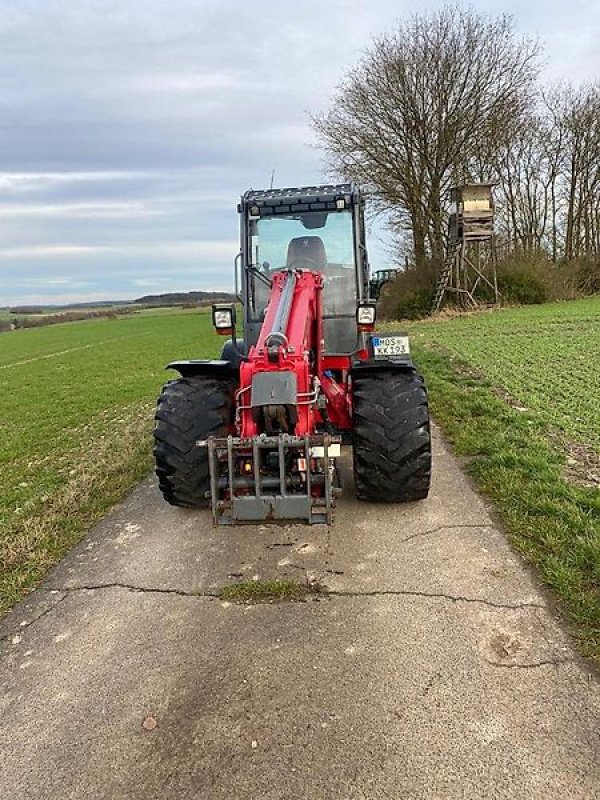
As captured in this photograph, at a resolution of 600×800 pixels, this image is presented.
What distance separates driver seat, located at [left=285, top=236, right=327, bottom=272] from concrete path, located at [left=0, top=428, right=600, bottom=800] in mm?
2867

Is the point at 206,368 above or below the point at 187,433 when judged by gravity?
above

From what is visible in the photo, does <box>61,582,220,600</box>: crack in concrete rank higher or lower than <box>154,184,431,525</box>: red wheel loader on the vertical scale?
lower

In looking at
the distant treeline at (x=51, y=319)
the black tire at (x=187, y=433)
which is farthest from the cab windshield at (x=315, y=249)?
the distant treeline at (x=51, y=319)

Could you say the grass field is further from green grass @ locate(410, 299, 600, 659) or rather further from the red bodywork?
the red bodywork

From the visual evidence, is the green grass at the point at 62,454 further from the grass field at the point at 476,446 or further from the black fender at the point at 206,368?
the black fender at the point at 206,368

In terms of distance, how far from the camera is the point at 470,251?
30906mm

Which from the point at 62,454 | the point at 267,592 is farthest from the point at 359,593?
the point at 62,454

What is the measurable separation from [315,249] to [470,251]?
26.0m

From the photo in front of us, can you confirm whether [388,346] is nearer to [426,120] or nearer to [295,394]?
[295,394]

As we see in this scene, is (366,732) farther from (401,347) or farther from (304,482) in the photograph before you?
(401,347)

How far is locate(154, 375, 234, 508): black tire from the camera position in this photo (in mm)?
5180

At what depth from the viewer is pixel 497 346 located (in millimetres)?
16469

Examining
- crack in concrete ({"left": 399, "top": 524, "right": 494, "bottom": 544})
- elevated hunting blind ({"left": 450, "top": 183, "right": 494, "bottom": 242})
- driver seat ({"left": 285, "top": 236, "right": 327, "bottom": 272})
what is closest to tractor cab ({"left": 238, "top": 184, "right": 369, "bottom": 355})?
driver seat ({"left": 285, "top": 236, "right": 327, "bottom": 272})

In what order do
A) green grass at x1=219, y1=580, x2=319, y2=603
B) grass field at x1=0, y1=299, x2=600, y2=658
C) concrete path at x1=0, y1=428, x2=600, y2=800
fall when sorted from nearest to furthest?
concrete path at x1=0, y1=428, x2=600, y2=800 < green grass at x1=219, y1=580, x2=319, y2=603 < grass field at x1=0, y1=299, x2=600, y2=658
